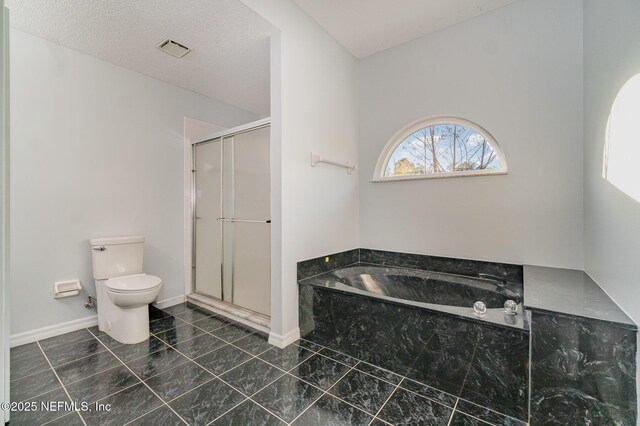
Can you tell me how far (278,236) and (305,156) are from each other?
2.37 ft

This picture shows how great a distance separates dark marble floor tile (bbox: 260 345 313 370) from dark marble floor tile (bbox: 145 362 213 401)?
0.40 m

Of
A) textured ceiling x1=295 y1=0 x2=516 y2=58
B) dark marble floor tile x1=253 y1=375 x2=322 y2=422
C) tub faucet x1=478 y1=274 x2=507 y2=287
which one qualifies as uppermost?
textured ceiling x1=295 y1=0 x2=516 y2=58

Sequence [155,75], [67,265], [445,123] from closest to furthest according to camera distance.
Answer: [67,265] → [445,123] → [155,75]

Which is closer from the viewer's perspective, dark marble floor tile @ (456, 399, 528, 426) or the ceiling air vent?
dark marble floor tile @ (456, 399, 528, 426)

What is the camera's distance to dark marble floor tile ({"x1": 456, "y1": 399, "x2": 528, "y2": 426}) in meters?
1.35

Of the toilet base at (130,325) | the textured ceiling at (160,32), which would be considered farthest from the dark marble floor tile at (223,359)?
the textured ceiling at (160,32)

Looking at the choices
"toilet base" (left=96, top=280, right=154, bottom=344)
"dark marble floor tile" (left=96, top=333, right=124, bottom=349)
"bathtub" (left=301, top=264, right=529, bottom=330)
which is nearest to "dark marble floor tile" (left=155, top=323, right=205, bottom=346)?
"toilet base" (left=96, top=280, right=154, bottom=344)

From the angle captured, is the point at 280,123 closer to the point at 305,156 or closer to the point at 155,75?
the point at 305,156

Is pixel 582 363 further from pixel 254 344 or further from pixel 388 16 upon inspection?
pixel 388 16

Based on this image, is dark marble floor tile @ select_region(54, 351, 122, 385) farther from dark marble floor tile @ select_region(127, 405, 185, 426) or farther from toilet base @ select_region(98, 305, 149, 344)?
dark marble floor tile @ select_region(127, 405, 185, 426)

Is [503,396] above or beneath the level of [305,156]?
beneath

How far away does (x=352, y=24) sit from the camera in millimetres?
2459

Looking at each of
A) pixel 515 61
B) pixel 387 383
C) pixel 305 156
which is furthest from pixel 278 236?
pixel 515 61

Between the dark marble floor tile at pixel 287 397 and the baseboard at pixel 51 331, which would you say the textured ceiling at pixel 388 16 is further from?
the baseboard at pixel 51 331
